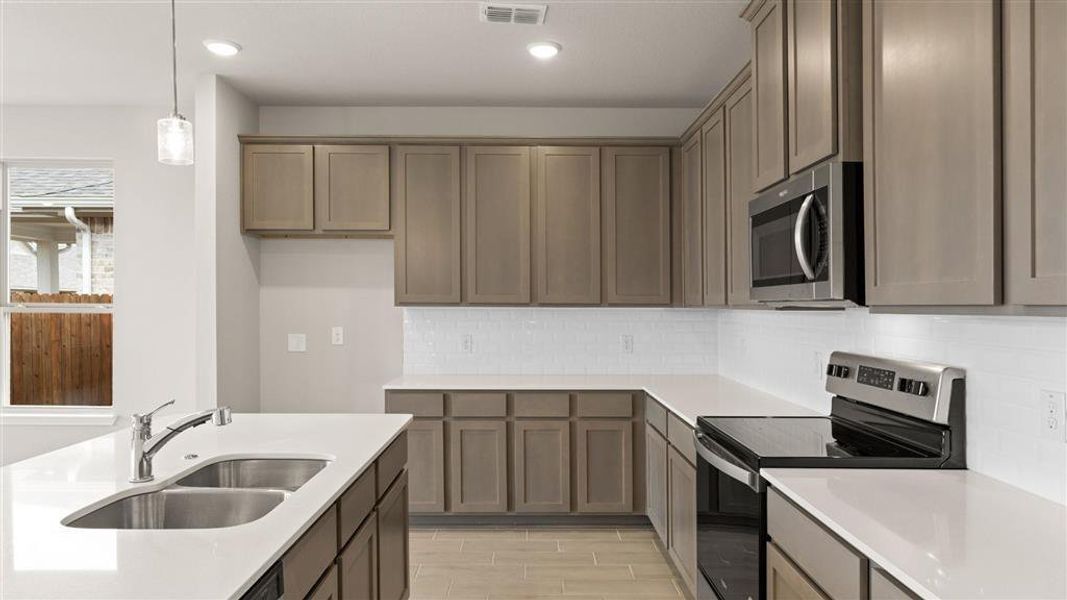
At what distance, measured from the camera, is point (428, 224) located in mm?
4215

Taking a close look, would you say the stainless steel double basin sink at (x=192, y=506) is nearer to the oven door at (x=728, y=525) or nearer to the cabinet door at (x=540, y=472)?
the oven door at (x=728, y=525)

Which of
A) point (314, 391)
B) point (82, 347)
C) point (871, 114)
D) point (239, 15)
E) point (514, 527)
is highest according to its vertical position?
point (239, 15)

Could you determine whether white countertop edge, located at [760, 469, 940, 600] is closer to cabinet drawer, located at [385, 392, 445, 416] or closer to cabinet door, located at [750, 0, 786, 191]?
cabinet door, located at [750, 0, 786, 191]

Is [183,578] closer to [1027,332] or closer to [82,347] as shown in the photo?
[1027,332]

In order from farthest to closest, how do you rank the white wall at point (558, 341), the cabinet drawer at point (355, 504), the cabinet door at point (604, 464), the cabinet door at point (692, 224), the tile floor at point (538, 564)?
the white wall at point (558, 341) → the cabinet door at point (604, 464) → the cabinet door at point (692, 224) → the tile floor at point (538, 564) → the cabinet drawer at point (355, 504)

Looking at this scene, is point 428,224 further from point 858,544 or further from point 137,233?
point 858,544

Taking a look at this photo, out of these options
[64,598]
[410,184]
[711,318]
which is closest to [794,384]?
[711,318]

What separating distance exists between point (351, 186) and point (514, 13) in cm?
172

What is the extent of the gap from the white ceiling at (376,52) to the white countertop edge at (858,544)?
212 cm

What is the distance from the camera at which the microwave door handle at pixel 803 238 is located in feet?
6.44

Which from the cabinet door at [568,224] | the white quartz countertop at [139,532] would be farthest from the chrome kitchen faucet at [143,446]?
the cabinet door at [568,224]

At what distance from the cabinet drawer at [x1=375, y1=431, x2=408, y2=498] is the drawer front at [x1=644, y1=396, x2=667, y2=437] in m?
1.38

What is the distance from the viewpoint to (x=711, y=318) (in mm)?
4543

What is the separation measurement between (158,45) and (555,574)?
3.34 m
